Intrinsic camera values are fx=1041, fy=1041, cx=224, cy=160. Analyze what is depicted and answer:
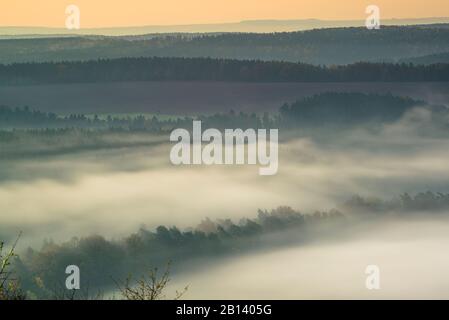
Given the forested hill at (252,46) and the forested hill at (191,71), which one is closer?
the forested hill at (252,46)

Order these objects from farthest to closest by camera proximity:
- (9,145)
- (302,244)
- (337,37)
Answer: (9,145), (302,244), (337,37)

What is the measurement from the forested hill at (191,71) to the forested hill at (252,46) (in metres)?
1.51

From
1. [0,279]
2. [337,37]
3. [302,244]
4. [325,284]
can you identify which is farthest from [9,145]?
[0,279]

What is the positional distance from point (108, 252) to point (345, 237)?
1257 cm

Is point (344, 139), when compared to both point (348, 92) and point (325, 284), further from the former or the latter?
point (325, 284)

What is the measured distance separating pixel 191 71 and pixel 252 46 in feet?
14.6

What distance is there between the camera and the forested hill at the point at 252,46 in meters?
43.4

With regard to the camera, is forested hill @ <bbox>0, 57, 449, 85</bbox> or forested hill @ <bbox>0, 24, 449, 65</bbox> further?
forested hill @ <bbox>0, 57, 449, 85</bbox>

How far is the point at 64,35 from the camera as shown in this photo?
44.0m

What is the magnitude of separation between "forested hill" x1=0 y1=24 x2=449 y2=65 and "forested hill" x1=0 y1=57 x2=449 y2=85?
1.51 m

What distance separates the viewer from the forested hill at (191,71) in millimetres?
47438

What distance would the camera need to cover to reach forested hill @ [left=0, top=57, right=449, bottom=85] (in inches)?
1868

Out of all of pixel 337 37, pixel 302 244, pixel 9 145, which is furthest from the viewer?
pixel 9 145

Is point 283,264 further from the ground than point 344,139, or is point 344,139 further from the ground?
point 344,139
